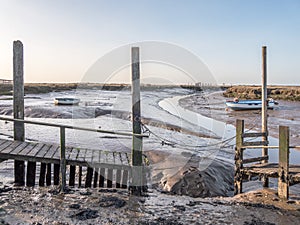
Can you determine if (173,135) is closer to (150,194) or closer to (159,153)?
(159,153)

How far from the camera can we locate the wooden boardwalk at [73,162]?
770 cm

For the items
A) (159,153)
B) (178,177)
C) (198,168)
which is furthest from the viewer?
(159,153)

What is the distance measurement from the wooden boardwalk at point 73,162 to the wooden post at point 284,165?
4.00 meters

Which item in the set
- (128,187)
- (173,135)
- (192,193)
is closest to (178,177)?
(192,193)

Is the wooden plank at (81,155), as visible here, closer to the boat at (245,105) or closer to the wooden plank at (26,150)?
the wooden plank at (26,150)

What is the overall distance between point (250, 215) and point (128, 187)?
3.06m

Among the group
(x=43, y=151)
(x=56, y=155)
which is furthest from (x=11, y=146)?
(x=56, y=155)

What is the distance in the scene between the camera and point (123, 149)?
47.4ft

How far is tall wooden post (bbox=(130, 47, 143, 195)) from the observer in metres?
7.17

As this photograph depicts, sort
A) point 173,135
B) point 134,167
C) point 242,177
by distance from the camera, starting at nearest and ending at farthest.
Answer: point 134,167
point 242,177
point 173,135

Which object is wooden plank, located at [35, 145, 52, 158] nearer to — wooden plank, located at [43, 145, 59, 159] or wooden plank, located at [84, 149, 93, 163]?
wooden plank, located at [43, 145, 59, 159]

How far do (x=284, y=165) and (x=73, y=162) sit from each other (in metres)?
5.50

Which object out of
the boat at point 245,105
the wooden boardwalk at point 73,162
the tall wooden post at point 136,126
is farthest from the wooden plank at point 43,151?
the boat at point 245,105

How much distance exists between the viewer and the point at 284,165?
7.86 meters
